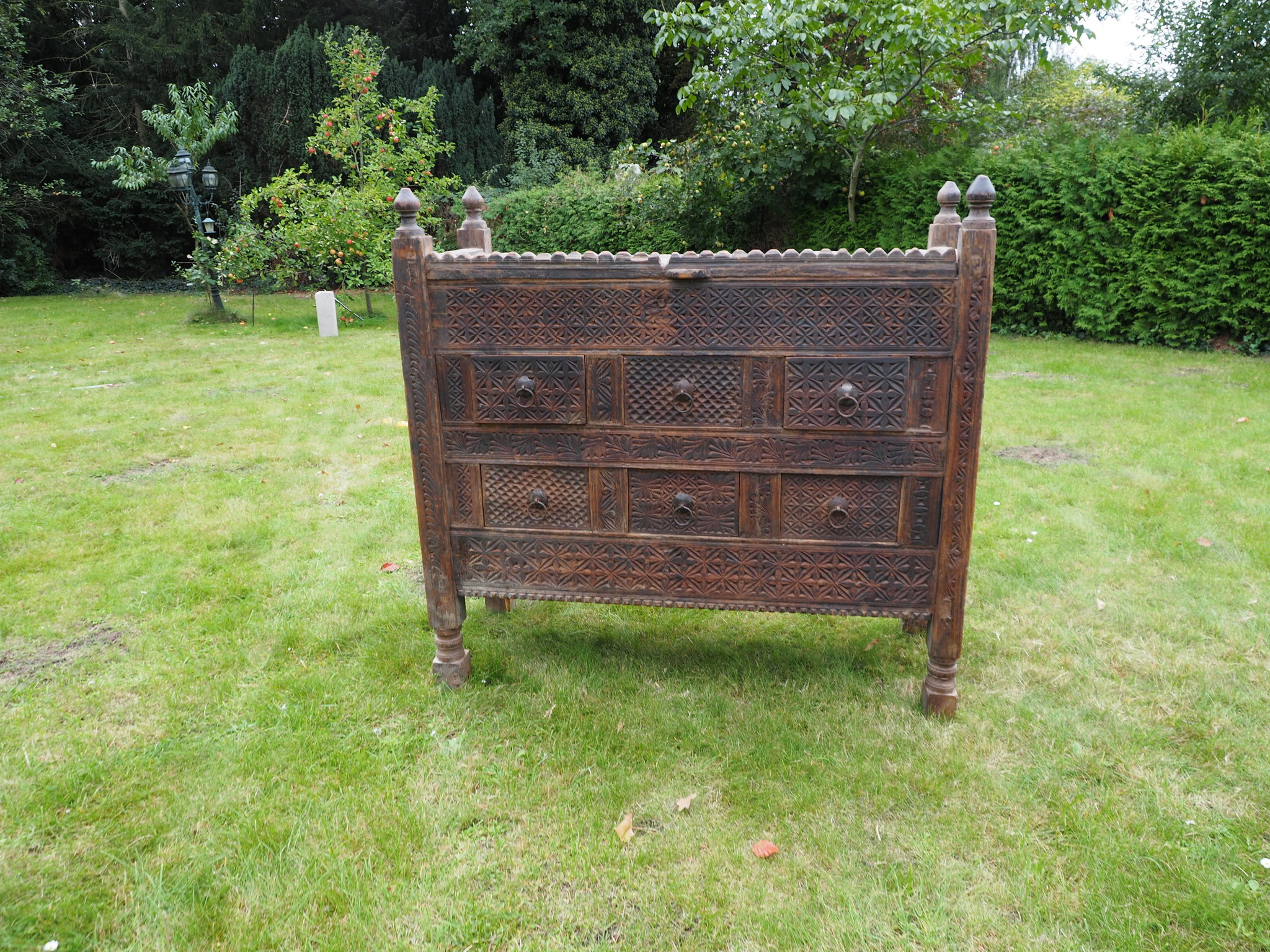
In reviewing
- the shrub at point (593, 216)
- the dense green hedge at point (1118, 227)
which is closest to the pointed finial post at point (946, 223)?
the dense green hedge at point (1118, 227)

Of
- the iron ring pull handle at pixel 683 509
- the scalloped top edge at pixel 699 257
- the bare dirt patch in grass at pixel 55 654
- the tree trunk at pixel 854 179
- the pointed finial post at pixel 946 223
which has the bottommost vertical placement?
the bare dirt patch in grass at pixel 55 654

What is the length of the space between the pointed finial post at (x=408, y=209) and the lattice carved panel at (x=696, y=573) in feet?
3.38

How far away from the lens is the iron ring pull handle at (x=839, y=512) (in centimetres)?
251

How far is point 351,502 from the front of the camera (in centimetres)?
463

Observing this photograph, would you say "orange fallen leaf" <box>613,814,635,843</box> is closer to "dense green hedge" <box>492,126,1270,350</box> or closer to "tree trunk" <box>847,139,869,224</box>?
"dense green hedge" <box>492,126,1270,350</box>

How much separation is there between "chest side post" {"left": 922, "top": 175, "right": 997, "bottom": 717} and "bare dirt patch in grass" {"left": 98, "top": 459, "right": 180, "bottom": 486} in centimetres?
471

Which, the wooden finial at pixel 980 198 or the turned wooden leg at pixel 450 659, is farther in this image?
the turned wooden leg at pixel 450 659

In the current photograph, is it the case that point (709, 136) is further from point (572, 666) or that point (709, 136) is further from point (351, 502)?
Result: point (572, 666)

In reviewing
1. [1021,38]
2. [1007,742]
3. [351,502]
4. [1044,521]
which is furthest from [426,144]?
[1007,742]

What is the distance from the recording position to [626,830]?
2158mm

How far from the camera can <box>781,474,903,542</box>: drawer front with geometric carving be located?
2.50m

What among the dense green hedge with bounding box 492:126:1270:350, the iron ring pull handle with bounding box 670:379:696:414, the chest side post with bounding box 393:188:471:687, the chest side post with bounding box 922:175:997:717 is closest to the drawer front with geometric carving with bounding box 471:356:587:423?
the chest side post with bounding box 393:188:471:687

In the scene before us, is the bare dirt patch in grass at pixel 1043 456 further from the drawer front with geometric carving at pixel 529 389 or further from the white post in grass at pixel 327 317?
the white post in grass at pixel 327 317

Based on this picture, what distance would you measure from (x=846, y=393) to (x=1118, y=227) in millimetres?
8440
